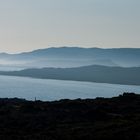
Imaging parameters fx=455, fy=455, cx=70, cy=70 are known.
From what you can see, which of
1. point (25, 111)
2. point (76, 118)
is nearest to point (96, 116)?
point (76, 118)

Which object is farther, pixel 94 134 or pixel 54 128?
pixel 54 128

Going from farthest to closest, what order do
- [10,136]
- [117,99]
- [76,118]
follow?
[117,99], [76,118], [10,136]

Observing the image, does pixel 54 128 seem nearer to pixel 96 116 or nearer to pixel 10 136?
pixel 10 136

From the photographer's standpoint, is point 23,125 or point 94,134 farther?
point 23,125

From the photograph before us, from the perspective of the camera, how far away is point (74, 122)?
4841cm

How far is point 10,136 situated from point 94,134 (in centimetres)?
707

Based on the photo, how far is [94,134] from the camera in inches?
1427

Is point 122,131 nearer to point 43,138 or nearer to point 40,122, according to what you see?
point 43,138

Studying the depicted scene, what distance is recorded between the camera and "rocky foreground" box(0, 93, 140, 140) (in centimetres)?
3603

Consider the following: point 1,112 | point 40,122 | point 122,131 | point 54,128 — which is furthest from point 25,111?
point 122,131

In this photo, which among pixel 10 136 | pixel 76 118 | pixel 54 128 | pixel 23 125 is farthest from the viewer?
pixel 76 118

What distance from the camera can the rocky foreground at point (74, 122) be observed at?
36.0m

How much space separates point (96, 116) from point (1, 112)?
524 inches

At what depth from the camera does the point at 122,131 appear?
35.9 m
